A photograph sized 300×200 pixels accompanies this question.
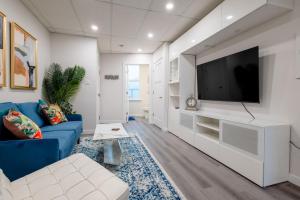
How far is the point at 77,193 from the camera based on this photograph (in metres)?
0.98

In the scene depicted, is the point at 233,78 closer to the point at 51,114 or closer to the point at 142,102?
the point at 51,114

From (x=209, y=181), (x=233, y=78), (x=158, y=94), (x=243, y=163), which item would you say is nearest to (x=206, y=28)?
(x=233, y=78)

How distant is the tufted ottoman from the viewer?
3.16 feet

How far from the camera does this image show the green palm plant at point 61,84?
354cm

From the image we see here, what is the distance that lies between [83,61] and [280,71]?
3.94 meters

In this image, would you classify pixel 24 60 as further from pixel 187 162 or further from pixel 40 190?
pixel 187 162

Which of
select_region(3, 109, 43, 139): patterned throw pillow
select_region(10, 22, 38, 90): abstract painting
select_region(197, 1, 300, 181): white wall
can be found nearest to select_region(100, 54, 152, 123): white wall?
select_region(10, 22, 38, 90): abstract painting

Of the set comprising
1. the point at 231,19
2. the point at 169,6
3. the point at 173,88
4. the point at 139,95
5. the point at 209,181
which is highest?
the point at 169,6

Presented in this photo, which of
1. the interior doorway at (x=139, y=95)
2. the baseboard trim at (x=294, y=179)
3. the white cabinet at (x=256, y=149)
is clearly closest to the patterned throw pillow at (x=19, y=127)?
the white cabinet at (x=256, y=149)

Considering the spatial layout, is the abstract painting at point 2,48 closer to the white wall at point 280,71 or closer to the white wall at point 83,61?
the white wall at point 83,61

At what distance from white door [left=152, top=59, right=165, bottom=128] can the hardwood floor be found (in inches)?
79.4

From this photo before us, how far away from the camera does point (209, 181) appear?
187 cm

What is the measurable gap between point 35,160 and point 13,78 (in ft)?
4.95

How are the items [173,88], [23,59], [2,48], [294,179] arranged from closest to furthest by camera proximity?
[294,179] → [2,48] → [23,59] → [173,88]
